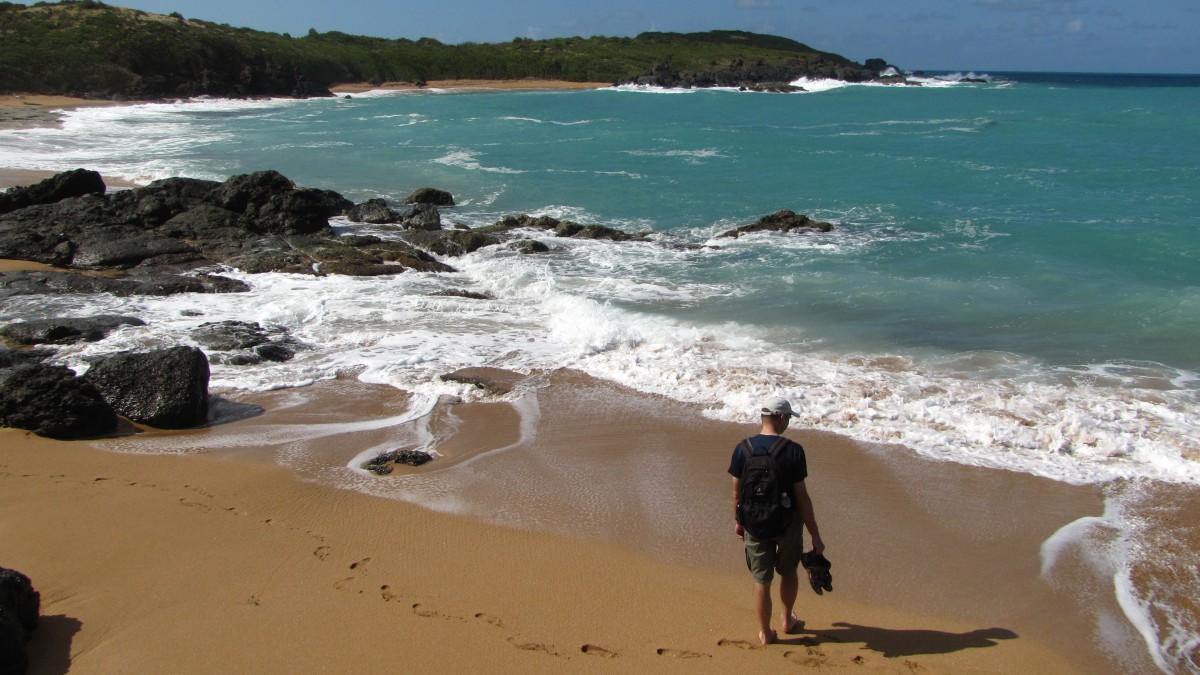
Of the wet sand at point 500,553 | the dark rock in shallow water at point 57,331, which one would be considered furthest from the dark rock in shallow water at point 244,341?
the wet sand at point 500,553

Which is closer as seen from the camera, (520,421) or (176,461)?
(176,461)

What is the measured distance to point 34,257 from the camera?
14805mm

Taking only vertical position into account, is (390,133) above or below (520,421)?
above

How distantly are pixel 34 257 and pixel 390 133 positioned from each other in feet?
95.3

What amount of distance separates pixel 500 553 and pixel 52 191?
1765 centimetres

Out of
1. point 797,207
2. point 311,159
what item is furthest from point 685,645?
point 311,159

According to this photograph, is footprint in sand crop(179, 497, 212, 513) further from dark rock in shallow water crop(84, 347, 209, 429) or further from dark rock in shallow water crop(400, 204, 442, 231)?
dark rock in shallow water crop(400, 204, 442, 231)

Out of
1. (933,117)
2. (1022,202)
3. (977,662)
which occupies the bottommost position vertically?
(977,662)

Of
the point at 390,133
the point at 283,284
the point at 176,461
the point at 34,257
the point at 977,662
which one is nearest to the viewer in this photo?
the point at 977,662

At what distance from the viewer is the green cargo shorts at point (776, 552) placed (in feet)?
14.9

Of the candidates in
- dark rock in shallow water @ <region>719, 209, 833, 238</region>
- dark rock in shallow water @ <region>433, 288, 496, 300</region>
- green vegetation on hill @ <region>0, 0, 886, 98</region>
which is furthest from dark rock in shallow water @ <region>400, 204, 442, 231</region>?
green vegetation on hill @ <region>0, 0, 886, 98</region>

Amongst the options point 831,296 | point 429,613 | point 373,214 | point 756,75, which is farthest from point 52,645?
point 756,75

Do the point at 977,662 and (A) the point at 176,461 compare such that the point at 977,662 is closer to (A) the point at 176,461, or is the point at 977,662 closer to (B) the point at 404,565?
(B) the point at 404,565

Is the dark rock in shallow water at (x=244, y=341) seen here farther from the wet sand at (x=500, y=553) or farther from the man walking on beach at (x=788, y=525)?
the man walking on beach at (x=788, y=525)
